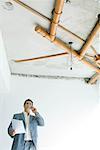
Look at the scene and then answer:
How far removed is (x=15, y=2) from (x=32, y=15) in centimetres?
28

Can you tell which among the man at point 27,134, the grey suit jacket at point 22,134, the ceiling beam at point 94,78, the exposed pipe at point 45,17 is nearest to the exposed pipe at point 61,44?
the exposed pipe at point 45,17

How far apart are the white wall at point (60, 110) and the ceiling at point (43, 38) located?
0.83 ft

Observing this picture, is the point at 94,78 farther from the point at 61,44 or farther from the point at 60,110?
the point at 61,44

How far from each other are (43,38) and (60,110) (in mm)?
1555

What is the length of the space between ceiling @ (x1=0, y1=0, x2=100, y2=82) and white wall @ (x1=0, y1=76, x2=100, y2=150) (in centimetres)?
25

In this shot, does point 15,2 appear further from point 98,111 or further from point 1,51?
point 98,111

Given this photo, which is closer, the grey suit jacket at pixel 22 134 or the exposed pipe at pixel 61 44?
the grey suit jacket at pixel 22 134

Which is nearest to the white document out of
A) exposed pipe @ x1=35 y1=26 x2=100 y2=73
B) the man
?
the man

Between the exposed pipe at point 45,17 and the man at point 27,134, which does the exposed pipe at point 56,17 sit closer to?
the exposed pipe at point 45,17

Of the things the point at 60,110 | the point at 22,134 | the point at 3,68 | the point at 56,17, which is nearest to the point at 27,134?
the point at 22,134

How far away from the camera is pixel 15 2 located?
9.00 feet

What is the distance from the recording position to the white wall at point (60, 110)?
4.39 metres

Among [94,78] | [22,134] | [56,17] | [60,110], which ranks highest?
[94,78]

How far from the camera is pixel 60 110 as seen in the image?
15.0 ft
